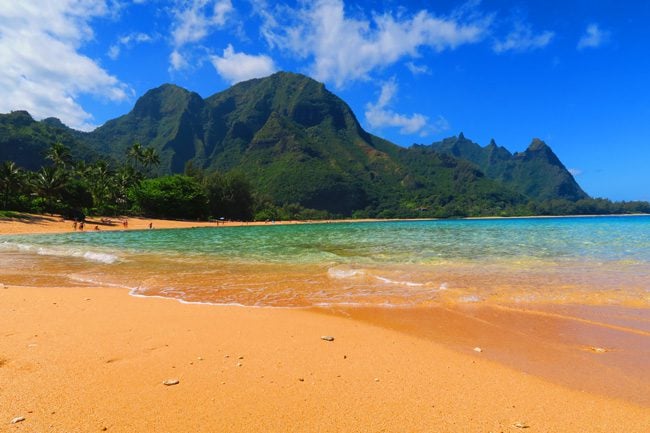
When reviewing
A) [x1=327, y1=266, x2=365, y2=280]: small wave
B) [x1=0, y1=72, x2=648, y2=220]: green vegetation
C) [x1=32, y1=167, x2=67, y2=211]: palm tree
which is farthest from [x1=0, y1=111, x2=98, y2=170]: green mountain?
[x1=327, y1=266, x2=365, y2=280]: small wave

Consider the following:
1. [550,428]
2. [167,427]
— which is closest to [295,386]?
[167,427]

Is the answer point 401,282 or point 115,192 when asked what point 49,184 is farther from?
point 401,282

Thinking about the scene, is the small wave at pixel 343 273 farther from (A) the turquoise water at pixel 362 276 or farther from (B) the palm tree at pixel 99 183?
(B) the palm tree at pixel 99 183

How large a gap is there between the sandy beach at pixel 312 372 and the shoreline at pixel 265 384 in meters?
0.02

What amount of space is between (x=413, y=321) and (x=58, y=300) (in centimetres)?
752

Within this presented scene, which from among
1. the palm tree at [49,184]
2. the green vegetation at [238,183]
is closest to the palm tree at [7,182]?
the green vegetation at [238,183]

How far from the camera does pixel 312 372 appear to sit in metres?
4.31

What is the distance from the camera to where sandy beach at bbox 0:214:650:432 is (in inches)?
128

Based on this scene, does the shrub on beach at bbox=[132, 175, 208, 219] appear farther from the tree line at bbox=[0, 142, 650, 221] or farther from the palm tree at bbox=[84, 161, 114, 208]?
the palm tree at bbox=[84, 161, 114, 208]

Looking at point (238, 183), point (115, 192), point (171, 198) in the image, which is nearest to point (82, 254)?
point (171, 198)

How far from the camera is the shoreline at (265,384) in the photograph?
322cm

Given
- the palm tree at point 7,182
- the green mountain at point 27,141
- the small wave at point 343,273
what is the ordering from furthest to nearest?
the green mountain at point 27,141 → the palm tree at point 7,182 → the small wave at point 343,273

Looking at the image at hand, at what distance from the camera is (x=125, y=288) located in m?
9.97

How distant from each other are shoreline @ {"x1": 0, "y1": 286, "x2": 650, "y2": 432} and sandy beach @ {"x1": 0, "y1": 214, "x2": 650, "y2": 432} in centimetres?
2
